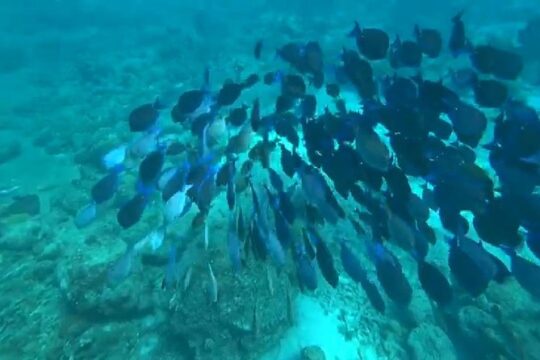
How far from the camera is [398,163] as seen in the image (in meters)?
4.32

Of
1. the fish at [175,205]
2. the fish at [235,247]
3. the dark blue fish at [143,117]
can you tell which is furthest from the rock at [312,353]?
the dark blue fish at [143,117]

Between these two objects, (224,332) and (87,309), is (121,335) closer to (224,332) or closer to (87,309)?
(87,309)

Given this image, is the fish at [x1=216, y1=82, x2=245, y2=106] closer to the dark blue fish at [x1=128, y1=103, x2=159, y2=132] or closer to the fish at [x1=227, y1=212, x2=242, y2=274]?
the dark blue fish at [x1=128, y1=103, x2=159, y2=132]

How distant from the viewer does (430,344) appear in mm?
6777

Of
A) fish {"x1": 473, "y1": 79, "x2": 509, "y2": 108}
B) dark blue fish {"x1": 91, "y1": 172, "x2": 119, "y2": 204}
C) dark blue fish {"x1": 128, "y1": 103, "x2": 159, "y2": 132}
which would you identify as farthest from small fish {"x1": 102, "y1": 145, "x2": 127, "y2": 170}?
fish {"x1": 473, "y1": 79, "x2": 509, "y2": 108}

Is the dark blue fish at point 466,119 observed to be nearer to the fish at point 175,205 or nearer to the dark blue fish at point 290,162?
the dark blue fish at point 290,162

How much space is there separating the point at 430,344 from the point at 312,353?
74.6 inches

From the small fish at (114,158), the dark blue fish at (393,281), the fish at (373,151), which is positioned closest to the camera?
the dark blue fish at (393,281)

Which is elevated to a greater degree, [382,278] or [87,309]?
[382,278]

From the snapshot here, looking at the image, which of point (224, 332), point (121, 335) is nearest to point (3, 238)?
point (121, 335)

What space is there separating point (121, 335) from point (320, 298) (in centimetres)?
315

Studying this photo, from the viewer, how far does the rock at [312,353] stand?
6.35 metres

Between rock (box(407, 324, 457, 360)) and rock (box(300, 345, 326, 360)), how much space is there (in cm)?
149

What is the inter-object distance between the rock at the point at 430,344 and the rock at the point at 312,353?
1.49 meters
